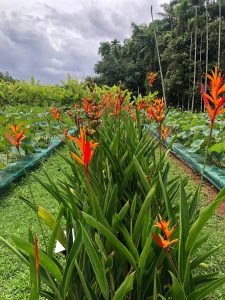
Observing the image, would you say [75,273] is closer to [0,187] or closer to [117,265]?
[117,265]

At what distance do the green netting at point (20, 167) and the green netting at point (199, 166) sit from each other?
1416mm

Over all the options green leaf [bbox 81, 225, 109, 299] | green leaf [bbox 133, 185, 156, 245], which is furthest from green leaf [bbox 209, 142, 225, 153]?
green leaf [bbox 81, 225, 109, 299]

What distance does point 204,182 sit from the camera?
4.09 meters

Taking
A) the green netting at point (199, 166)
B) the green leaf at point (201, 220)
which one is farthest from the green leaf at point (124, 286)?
the green netting at point (199, 166)

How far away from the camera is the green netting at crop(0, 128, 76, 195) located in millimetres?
3567

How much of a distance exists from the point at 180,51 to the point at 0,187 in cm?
2556

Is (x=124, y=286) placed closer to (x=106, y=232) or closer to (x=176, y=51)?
(x=106, y=232)

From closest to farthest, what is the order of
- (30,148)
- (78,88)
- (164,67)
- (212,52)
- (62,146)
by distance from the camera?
(30,148)
(62,146)
(78,88)
(212,52)
(164,67)

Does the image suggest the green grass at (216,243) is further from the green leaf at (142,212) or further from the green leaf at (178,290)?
the green leaf at (178,290)

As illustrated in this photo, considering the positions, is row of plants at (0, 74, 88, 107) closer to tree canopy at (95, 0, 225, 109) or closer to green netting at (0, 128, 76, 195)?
green netting at (0, 128, 76, 195)

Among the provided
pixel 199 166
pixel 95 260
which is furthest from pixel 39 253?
pixel 199 166

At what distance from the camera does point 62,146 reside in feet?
21.4

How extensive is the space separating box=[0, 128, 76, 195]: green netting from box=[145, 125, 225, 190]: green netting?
1.42 meters

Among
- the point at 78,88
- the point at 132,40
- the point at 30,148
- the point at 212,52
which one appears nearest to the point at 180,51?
the point at 212,52
